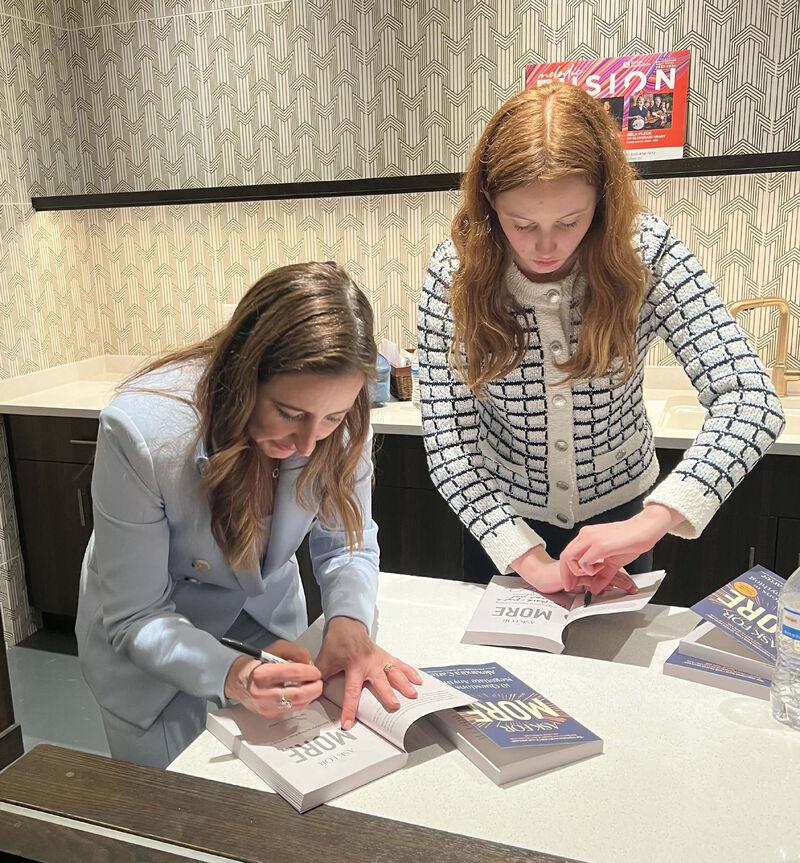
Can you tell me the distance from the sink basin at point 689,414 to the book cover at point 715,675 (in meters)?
1.47

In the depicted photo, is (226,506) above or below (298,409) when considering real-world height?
below

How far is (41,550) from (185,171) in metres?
1.54

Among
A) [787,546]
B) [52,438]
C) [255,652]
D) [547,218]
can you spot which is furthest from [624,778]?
[52,438]

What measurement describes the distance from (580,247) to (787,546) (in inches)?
52.5

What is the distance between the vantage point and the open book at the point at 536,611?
126cm

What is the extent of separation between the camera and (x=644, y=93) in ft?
8.73

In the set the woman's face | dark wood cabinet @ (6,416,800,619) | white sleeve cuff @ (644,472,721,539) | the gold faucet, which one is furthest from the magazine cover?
the woman's face

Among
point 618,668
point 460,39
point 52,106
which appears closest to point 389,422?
point 460,39

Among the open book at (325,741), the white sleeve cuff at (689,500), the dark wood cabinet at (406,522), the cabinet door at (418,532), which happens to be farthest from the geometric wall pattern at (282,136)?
the open book at (325,741)

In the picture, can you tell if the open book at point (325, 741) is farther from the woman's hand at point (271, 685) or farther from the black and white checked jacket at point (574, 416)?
the black and white checked jacket at point (574, 416)

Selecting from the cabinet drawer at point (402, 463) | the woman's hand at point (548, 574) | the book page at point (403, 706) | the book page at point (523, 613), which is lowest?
the cabinet drawer at point (402, 463)

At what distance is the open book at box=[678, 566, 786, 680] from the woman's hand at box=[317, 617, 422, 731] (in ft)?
1.36

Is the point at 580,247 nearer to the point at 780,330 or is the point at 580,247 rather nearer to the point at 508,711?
the point at 508,711

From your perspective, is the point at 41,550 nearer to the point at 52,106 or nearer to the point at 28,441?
the point at 28,441
